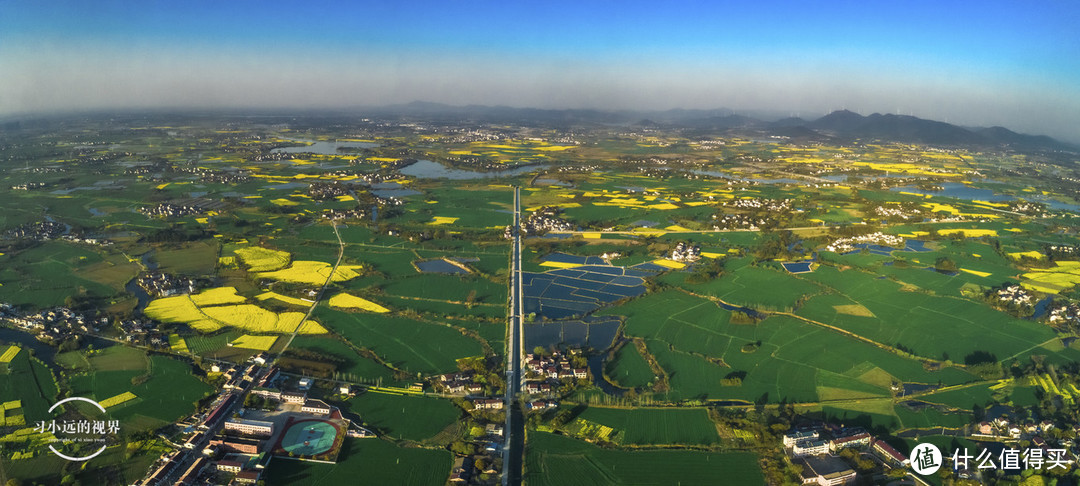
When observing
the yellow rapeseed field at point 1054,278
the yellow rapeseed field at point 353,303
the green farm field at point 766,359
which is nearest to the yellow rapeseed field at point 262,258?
the yellow rapeseed field at point 353,303

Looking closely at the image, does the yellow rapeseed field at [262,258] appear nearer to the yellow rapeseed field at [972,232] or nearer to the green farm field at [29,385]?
the green farm field at [29,385]

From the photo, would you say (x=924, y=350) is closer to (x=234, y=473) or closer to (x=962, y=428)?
(x=962, y=428)

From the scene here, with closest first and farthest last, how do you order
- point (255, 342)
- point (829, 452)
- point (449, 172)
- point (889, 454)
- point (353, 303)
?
1. point (889, 454)
2. point (829, 452)
3. point (255, 342)
4. point (353, 303)
5. point (449, 172)

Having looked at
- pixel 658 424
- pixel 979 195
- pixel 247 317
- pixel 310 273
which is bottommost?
pixel 658 424

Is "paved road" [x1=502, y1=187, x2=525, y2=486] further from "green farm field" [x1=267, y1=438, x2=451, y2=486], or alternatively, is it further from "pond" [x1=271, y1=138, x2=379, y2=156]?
"pond" [x1=271, y1=138, x2=379, y2=156]

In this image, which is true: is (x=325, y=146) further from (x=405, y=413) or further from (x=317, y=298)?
(x=405, y=413)

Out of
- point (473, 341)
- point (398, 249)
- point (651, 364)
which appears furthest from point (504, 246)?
point (651, 364)

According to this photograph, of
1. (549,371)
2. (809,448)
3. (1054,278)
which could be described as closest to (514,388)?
(549,371)
